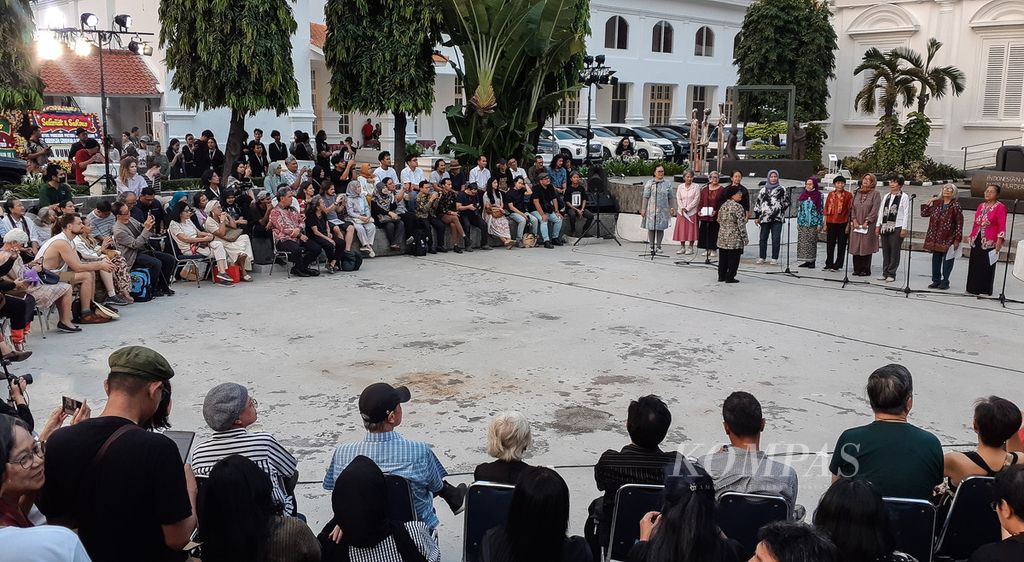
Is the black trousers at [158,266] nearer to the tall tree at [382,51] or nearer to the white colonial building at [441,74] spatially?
the tall tree at [382,51]

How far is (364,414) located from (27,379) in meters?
2.20

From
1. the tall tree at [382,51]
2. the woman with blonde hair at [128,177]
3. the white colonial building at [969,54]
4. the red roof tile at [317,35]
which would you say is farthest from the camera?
the red roof tile at [317,35]

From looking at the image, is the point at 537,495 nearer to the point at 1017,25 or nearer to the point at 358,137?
the point at 1017,25

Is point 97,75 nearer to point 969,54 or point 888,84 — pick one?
point 888,84

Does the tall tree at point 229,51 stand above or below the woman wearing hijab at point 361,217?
above

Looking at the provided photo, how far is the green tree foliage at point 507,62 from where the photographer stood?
63.2 ft

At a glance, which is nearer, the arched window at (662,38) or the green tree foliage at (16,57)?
the green tree foliage at (16,57)

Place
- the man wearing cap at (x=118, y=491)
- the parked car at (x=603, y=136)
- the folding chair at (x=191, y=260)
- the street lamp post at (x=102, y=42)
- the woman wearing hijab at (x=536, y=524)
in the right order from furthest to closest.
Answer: the parked car at (x=603, y=136) < the street lamp post at (x=102, y=42) < the folding chair at (x=191, y=260) < the woman wearing hijab at (x=536, y=524) < the man wearing cap at (x=118, y=491)

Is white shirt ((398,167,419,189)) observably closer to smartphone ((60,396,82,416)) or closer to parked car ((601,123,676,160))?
smartphone ((60,396,82,416))

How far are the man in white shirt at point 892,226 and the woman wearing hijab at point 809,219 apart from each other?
1181mm

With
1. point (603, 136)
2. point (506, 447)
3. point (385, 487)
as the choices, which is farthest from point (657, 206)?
point (603, 136)

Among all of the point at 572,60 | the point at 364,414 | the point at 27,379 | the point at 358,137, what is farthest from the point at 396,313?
the point at 358,137

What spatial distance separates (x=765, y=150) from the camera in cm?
2822

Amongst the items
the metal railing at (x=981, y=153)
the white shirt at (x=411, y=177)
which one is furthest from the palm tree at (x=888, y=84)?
the white shirt at (x=411, y=177)
